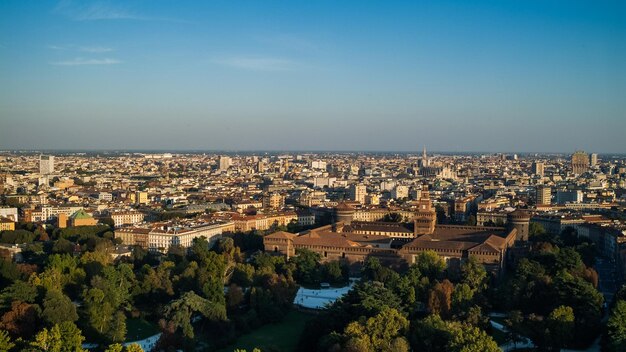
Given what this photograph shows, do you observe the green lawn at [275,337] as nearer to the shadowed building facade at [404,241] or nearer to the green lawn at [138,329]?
the green lawn at [138,329]

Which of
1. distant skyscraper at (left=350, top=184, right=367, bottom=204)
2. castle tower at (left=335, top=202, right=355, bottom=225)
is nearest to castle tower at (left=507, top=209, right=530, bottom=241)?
castle tower at (left=335, top=202, right=355, bottom=225)

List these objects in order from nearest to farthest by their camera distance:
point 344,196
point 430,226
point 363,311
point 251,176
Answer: point 363,311 → point 430,226 → point 344,196 → point 251,176

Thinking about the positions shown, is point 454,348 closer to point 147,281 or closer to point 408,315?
point 408,315

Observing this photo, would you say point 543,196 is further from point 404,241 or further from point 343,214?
point 404,241

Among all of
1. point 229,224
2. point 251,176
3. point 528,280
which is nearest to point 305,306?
Answer: point 528,280

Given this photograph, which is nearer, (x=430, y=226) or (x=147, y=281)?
(x=147, y=281)

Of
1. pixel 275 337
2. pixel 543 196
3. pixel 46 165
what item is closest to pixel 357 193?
pixel 543 196

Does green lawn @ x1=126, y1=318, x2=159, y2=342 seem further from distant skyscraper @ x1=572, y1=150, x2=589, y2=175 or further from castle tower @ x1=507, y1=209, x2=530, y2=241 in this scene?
distant skyscraper @ x1=572, y1=150, x2=589, y2=175

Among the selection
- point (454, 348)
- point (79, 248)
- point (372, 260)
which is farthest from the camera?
point (79, 248)
